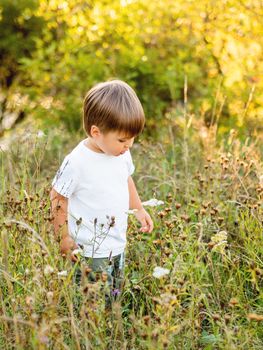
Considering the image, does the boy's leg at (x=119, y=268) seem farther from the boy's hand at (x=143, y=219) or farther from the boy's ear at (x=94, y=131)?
the boy's ear at (x=94, y=131)

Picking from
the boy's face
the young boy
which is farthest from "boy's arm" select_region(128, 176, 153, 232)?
the boy's face

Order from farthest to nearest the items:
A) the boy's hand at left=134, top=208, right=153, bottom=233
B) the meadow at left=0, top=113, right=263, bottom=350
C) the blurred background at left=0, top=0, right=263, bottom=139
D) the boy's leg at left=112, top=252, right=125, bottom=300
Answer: the blurred background at left=0, top=0, right=263, bottom=139 → the boy's hand at left=134, top=208, right=153, bottom=233 → the boy's leg at left=112, top=252, right=125, bottom=300 → the meadow at left=0, top=113, right=263, bottom=350

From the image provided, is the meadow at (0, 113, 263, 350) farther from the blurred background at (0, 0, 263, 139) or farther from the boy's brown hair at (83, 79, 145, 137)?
the blurred background at (0, 0, 263, 139)

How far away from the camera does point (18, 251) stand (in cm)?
260

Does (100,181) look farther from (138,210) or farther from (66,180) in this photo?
(138,210)

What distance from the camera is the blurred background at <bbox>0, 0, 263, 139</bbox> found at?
209 inches

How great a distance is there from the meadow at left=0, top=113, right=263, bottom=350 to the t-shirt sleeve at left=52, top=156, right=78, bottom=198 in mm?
137

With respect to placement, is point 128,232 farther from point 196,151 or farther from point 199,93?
point 199,93

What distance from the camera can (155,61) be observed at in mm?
5789

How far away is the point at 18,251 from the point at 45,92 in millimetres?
3689

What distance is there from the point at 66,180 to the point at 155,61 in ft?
11.3

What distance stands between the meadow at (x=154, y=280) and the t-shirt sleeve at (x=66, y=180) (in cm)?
14

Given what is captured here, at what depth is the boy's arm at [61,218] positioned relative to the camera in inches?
99.7

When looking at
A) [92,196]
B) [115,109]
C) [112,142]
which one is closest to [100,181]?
[92,196]
